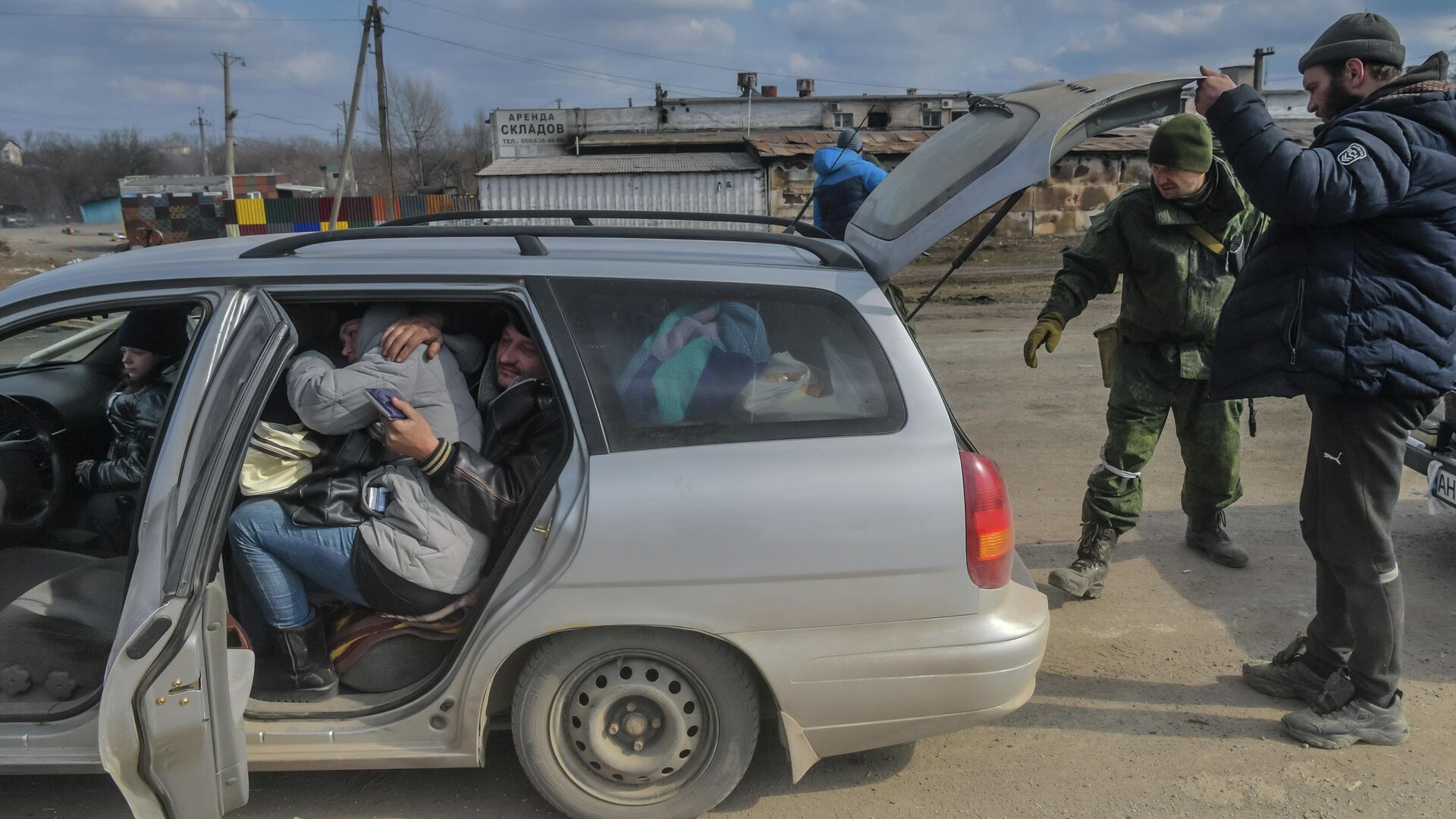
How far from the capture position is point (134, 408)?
3494 mm

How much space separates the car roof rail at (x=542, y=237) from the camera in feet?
8.97

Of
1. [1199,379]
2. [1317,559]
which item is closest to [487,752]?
[1317,559]

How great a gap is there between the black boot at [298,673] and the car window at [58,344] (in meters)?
2.27

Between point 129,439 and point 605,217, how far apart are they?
6.17ft

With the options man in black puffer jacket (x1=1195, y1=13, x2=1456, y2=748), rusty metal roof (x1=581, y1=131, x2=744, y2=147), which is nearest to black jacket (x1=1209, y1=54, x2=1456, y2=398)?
man in black puffer jacket (x1=1195, y1=13, x2=1456, y2=748)

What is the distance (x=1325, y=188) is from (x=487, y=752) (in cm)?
290

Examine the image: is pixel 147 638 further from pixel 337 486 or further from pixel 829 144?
pixel 829 144

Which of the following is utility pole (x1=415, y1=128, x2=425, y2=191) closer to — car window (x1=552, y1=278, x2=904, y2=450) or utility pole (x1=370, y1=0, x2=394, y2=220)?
utility pole (x1=370, y1=0, x2=394, y2=220)

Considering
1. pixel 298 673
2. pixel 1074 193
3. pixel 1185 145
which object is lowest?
pixel 298 673

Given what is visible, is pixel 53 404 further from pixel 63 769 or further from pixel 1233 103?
pixel 1233 103

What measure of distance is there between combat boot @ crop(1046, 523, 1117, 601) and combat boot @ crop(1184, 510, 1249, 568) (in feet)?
1.95

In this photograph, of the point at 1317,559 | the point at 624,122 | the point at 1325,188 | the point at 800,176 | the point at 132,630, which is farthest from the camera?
the point at 624,122

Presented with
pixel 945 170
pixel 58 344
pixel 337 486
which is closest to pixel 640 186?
pixel 58 344

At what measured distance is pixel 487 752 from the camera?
307 centimetres
